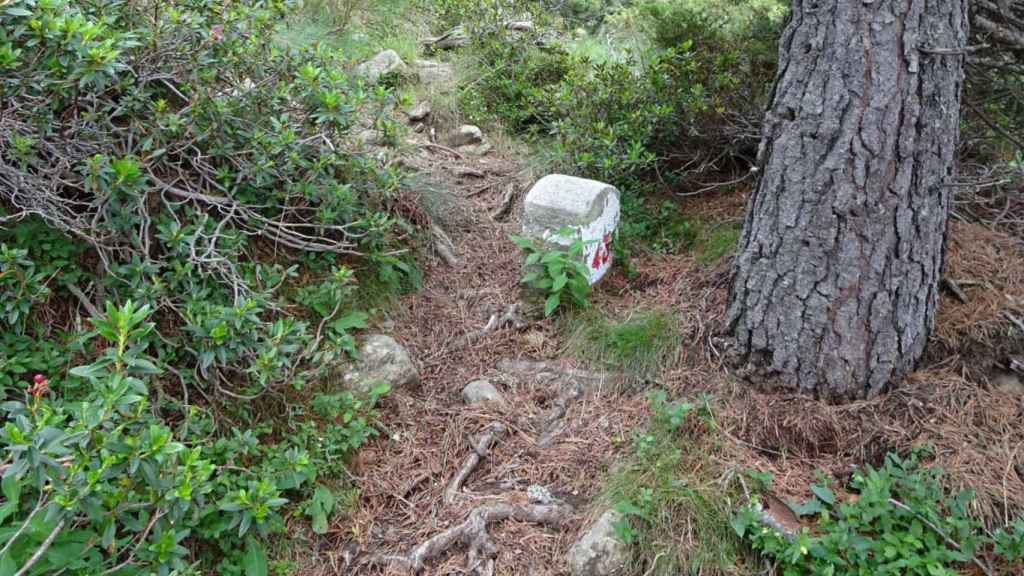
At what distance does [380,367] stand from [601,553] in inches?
55.1

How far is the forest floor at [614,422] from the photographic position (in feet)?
A: 8.66

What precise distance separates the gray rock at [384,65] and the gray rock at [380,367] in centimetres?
330

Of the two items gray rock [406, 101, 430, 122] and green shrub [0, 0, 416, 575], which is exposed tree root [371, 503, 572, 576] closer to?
green shrub [0, 0, 416, 575]

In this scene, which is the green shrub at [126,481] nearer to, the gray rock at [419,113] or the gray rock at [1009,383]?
the gray rock at [1009,383]

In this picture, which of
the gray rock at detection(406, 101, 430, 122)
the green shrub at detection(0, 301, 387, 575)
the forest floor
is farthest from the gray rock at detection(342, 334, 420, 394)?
the gray rock at detection(406, 101, 430, 122)

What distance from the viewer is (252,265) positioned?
3227 millimetres

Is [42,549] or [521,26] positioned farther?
[521,26]

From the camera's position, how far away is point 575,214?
12.4 feet

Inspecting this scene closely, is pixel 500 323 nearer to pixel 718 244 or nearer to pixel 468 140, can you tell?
pixel 718 244

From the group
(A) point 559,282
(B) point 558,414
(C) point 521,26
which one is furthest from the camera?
(C) point 521,26

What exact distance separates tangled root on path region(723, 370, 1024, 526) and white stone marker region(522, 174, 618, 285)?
4.13 feet

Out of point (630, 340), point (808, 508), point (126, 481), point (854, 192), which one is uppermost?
point (854, 192)

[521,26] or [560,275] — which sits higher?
[521,26]

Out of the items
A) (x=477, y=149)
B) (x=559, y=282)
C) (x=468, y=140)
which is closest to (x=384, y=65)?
(x=468, y=140)
